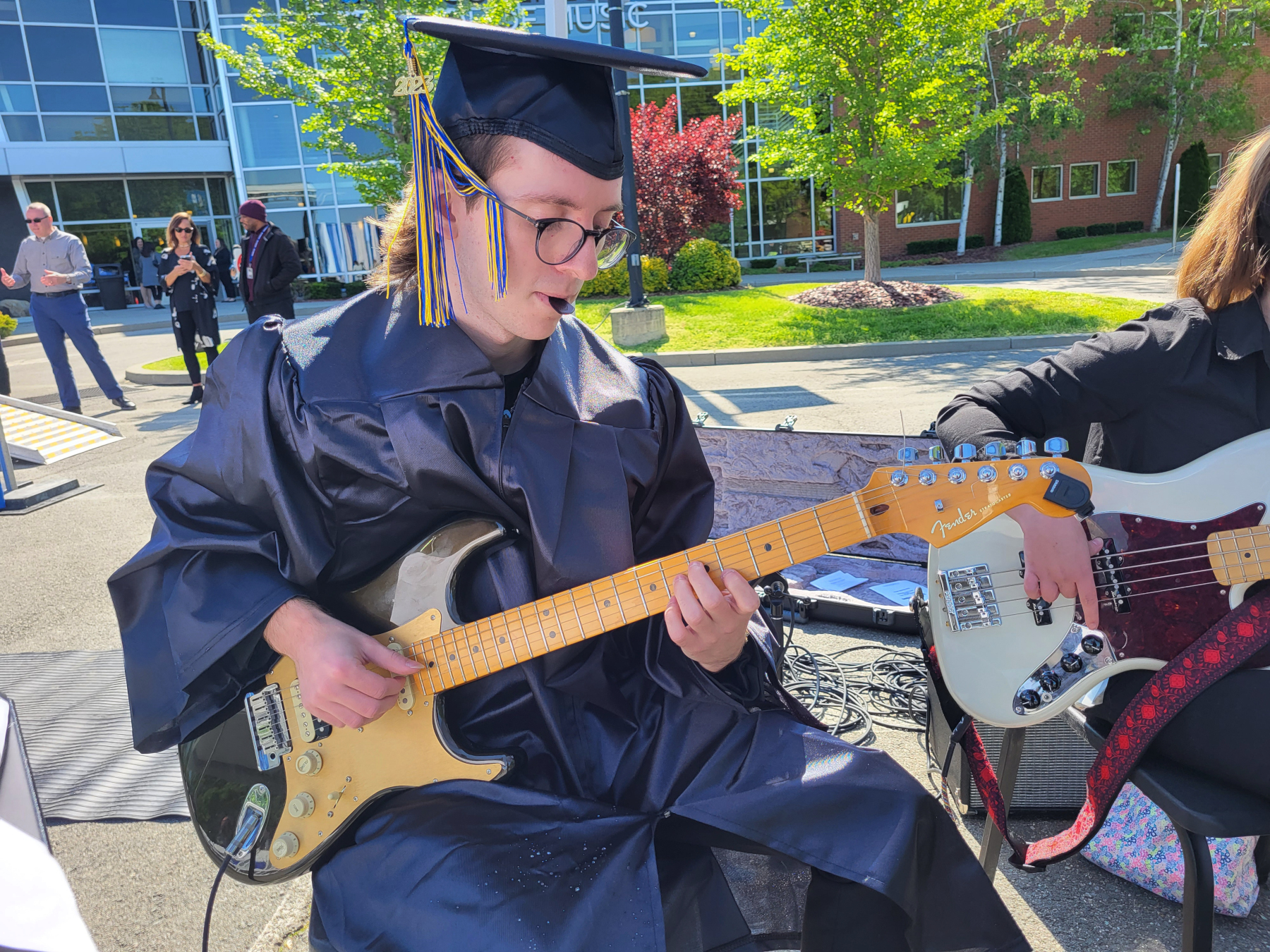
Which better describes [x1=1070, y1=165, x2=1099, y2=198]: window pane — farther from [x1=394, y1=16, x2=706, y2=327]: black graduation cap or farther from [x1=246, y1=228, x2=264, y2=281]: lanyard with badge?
[x1=394, y1=16, x2=706, y2=327]: black graduation cap

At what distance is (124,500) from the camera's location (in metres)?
6.40

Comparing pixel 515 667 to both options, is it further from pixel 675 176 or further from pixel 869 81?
pixel 675 176

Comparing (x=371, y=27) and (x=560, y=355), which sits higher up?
(x=371, y=27)

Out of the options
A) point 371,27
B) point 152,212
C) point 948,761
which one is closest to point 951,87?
point 371,27

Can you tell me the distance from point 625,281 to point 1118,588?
1565 cm

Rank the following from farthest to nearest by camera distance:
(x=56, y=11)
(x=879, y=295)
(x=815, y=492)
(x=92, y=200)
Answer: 1. (x=92, y=200)
2. (x=56, y=11)
3. (x=879, y=295)
4. (x=815, y=492)

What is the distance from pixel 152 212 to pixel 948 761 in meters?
29.5

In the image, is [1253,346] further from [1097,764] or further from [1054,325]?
[1054,325]

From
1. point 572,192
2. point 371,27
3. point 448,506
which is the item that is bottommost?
point 448,506

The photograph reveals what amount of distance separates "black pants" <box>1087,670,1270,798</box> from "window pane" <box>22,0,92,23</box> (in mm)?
30172

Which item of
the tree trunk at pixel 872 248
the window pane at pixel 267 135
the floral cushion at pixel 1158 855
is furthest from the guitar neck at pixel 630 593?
the window pane at pixel 267 135

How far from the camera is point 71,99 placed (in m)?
24.2

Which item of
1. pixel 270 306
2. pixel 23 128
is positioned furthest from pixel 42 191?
pixel 270 306

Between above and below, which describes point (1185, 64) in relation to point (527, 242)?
above
